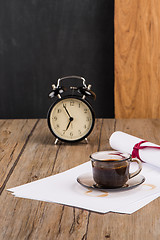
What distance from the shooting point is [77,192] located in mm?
1242

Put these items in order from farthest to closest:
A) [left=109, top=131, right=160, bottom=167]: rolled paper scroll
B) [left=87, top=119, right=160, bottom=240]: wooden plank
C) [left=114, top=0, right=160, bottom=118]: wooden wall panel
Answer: [left=114, top=0, right=160, bottom=118]: wooden wall panel → [left=109, top=131, right=160, bottom=167]: rolled paper scroll → [left=87, top=119, right=160, bottom=240]: wooden plank

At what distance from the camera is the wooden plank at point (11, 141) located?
151 cm

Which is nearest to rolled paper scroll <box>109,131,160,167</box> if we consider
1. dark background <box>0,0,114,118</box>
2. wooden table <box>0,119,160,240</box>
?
wooden table <box>0,119,160,240</box>

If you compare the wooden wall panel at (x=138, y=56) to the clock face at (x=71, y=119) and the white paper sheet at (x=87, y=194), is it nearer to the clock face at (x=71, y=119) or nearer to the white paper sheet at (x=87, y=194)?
the clock face at (x=71, y=119)

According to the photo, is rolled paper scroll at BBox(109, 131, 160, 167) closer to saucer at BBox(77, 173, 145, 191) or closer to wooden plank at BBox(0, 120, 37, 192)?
saucer at BBox(77, 173, 145, 191)

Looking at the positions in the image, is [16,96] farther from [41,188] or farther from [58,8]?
[41,188]

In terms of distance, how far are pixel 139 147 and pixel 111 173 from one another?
0.36 m

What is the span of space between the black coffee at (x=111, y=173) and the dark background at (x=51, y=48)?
171 centimetres

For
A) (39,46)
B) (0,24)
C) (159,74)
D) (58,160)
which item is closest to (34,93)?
(39,46)

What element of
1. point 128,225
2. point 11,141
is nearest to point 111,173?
point 128,225

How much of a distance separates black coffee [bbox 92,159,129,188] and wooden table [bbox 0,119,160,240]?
0.37ft

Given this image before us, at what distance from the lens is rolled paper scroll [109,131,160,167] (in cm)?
147

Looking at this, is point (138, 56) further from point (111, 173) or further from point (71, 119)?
point (111, 173)

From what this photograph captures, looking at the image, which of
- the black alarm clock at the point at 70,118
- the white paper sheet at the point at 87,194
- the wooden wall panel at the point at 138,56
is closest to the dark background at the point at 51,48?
the wooden wall panel at the point at 138,56
